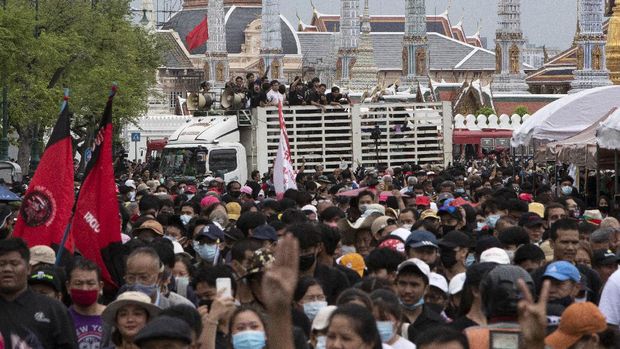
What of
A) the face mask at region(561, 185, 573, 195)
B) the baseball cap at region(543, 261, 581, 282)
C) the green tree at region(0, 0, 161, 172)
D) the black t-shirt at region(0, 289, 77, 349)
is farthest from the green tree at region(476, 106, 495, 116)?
the black t-shirt at region(0, 289, 77, 349)

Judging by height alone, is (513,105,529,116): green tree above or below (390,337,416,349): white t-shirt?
above

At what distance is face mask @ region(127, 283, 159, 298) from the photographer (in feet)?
29.6

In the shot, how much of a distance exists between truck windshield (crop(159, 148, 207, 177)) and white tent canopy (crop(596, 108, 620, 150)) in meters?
11.6

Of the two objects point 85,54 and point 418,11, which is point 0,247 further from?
point 418,11

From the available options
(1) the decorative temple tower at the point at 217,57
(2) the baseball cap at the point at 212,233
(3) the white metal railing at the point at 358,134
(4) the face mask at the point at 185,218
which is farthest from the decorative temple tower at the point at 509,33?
(2) the baseball cap at the point at 212,233

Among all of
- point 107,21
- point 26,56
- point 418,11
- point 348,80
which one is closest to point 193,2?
point 348,80

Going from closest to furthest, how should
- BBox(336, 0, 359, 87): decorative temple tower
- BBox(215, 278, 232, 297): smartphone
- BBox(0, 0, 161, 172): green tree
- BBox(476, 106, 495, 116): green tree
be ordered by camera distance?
1. BBox(215, 278, 232, 297): smartphone
2. BBox(0, 0, 161, 172): green tree
3. BBox(476, 106, 495, 116): green tree
4. BBox(336, 0, 359, 87): decorative temple tower

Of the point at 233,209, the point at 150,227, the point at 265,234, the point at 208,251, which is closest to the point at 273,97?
the point at 233,209

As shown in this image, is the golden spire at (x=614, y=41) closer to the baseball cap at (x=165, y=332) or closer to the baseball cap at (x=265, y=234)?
the baseball cap at (x=265, y=234)

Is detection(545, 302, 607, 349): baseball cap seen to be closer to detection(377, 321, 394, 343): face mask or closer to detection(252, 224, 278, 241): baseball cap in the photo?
detection(377, 321, 394, 343): face mask

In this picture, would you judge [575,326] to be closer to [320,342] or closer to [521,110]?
[320,342]

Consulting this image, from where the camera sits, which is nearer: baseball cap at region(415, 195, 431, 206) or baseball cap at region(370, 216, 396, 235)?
baseball cap at region(370, 216, 396, 235)

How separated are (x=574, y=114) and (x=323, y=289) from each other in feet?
52.0

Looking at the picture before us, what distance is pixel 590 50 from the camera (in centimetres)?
7062
